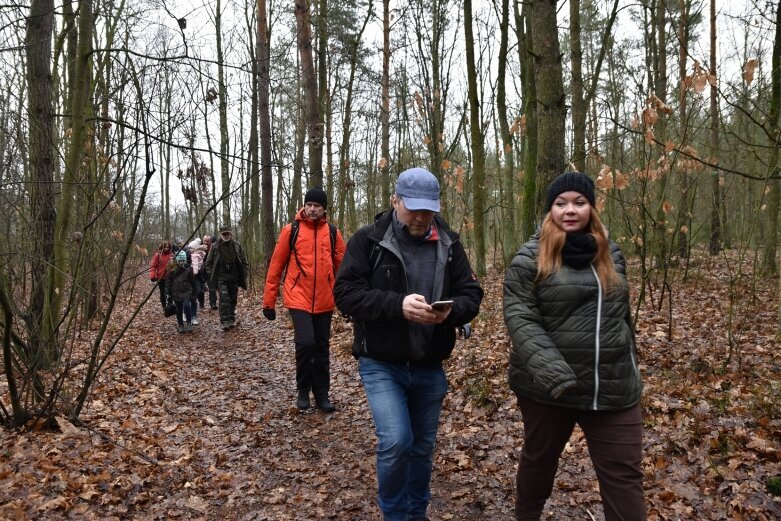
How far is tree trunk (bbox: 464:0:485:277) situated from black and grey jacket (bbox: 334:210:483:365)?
304 inches

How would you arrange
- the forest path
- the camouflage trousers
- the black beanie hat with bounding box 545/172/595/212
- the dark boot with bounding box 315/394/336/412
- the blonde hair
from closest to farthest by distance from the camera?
the blonde hair < the black beanie hat with bounding box 545/172/595/212 < the forest path < the dark boot with bounding box 315/394/336/412 < the camouflage trousers

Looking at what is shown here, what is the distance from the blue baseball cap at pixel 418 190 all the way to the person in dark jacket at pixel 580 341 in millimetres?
565

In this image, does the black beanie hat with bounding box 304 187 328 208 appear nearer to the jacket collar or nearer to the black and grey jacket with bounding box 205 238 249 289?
the jacket collar

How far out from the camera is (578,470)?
3.96 meters

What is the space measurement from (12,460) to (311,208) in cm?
318

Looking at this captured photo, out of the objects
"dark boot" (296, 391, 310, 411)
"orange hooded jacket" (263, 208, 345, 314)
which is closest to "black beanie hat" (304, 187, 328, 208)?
"orange hooded jacket" (263, 208, 345, 314)

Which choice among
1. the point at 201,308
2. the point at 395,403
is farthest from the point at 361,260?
the point at 201,308

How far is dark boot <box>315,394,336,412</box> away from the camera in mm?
5465

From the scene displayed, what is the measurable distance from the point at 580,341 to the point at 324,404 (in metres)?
3.70

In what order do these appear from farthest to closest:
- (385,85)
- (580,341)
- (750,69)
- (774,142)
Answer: (385,85) → (774,142) → (750,69) → (580,341)

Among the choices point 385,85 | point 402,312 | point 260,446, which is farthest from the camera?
point 385,85

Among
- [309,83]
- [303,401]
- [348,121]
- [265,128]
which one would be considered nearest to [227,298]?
[309,83]

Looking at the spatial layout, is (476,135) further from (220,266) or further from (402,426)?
(402,426)

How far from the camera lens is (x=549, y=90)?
16.2 ft
